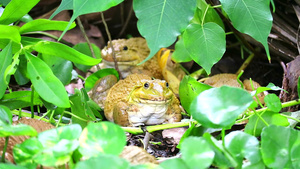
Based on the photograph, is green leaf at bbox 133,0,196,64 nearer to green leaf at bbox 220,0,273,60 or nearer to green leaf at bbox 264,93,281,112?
green leaf at bbox 220,0,273,60

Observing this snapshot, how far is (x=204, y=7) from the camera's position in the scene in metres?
2.26

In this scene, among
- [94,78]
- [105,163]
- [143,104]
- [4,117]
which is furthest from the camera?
[94,78]

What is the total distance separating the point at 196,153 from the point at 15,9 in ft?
4.10

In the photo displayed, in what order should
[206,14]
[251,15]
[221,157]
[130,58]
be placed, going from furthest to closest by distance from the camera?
[130,58], [206,14], [251,15], [221,157]

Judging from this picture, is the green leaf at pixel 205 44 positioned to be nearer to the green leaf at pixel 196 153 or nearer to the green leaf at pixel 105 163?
the green leaf at pixel 196 153

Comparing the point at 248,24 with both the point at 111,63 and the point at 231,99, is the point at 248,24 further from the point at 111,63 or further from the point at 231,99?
the point at 111,63

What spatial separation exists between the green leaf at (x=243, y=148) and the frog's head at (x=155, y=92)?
47.1 inches

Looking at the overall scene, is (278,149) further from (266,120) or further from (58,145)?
(58,145)

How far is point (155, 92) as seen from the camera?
2.57 metres

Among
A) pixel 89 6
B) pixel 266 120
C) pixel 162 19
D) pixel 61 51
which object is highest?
pixel 89 6

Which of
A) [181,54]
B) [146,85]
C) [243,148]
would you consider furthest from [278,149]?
[181,54]

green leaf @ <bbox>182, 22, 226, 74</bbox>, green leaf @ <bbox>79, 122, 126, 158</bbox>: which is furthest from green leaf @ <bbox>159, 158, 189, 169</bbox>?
green leaf @ <bbox>182, 22, 226, 74</bbox>

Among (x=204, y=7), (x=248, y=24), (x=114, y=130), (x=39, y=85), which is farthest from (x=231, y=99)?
(x=204, y=7)

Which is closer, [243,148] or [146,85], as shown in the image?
[243,148]
